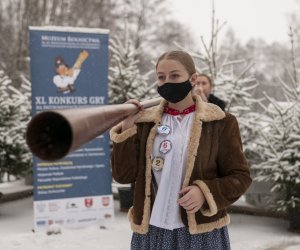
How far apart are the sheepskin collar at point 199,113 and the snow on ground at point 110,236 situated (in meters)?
3.86

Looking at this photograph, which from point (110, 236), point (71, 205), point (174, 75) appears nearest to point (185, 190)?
point (174, 75)

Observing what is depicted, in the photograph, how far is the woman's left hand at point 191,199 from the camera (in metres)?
2.06

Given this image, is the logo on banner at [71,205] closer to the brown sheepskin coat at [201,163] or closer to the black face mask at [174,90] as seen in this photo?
the brown sheepskin coat at [201,163]

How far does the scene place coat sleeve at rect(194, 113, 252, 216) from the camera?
6.94ft

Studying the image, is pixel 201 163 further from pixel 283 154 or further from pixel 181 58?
pixel 283 154

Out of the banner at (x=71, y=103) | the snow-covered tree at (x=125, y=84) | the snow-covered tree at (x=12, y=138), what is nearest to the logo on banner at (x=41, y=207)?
the banner at (x=71, y=103)

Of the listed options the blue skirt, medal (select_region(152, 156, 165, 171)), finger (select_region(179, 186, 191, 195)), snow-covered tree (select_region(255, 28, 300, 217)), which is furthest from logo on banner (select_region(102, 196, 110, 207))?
finger (select_region(179, 186, 191, 195))

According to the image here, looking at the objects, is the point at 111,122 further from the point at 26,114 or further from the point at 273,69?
the point at 273,69

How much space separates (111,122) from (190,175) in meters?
0.53

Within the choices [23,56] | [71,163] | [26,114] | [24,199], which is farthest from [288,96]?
[23,56]

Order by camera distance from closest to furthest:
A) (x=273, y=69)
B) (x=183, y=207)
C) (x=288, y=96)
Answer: (x=183, y=207) → (x=288, y=96) → (x=273, y=69)

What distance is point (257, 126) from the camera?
7820mm

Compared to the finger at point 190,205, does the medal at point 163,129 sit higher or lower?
higher

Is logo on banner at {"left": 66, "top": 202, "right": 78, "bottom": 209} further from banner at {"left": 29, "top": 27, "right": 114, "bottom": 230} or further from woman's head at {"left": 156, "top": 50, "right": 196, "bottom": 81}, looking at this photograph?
woman's head at {"left": 156, "top": 50, "right": 196, "bottom": 81}
